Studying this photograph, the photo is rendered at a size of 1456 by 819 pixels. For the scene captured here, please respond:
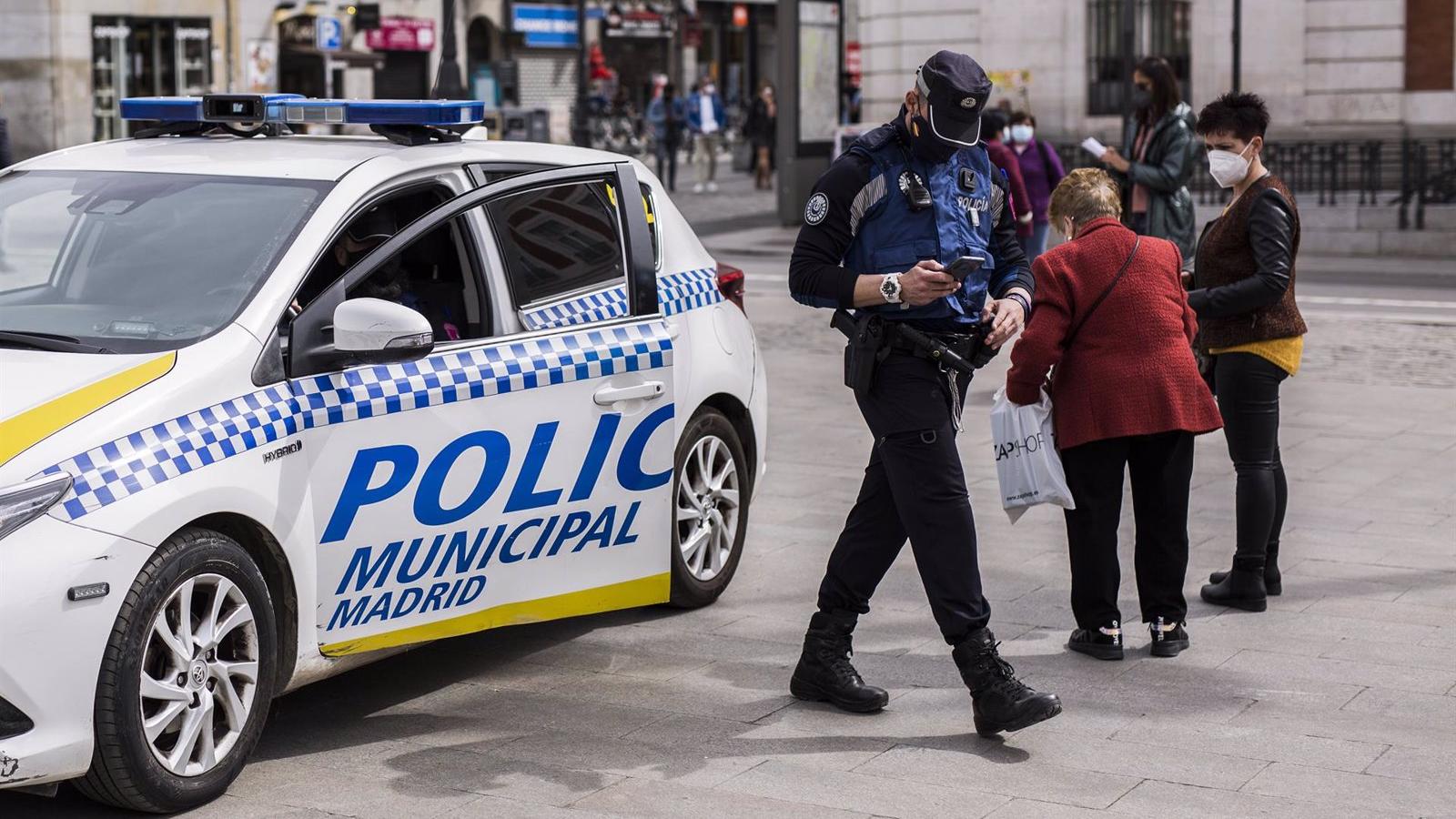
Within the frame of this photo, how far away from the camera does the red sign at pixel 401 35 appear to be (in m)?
46.1

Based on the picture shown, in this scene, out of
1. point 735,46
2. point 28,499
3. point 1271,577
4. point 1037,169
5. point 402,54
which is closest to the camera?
point 28,499

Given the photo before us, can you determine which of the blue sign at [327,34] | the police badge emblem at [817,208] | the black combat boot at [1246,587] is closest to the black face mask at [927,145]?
the police badge emblem at [817,208]

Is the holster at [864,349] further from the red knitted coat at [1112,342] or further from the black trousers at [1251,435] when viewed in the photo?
the black trousers at [1251,435]

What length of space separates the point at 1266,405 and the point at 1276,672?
44.5 inches

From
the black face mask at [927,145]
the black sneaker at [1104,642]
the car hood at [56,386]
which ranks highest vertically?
the black face mask at [927,145]

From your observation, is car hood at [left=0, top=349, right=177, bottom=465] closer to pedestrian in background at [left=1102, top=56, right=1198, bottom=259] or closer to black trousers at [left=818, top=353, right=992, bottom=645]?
black trousers at [left=818, top=353, right=992, bottom=645]

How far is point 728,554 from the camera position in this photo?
22.4 feet

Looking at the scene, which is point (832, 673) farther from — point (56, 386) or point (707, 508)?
point (56, 386)

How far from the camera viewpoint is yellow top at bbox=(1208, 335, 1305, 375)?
6.63 meters

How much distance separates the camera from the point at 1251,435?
671cm

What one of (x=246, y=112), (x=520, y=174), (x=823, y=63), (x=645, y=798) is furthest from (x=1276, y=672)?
(x=823, y=63)

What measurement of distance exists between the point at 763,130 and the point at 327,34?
11.9 metres

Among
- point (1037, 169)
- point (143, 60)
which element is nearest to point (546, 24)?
point (143, 60)

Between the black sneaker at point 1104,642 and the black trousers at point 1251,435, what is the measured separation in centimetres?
85
